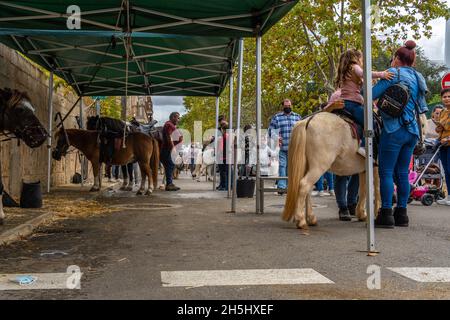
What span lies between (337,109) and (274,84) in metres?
20.4

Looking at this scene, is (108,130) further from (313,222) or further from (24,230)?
(313,222)

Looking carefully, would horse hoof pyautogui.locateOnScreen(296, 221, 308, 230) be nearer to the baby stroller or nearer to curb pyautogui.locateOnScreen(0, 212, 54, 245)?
curb pyautogui.locateOnScreen(0, 212, 54, 245)

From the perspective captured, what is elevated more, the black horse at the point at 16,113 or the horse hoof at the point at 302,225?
the black horse at the point at 16,113

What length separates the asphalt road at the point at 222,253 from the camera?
4.01 metres

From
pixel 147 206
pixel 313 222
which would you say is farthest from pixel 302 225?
pixel 147 206

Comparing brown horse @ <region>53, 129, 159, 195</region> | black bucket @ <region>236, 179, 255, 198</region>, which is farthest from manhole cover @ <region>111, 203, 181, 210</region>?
brown horse @ <region>53, 129, 159, 195</region>

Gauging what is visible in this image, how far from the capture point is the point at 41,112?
14961mm

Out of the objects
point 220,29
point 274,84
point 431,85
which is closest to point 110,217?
point 220,29

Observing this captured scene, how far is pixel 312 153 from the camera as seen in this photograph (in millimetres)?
7535

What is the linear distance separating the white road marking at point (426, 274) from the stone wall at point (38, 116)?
818cm

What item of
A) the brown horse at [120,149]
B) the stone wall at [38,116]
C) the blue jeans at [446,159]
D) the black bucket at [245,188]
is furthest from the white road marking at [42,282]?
the brown horse at [120,149]

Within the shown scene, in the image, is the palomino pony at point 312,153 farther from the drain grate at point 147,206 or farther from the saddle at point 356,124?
the drain grate at point 147,206

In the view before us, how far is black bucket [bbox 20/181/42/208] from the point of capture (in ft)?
32.2

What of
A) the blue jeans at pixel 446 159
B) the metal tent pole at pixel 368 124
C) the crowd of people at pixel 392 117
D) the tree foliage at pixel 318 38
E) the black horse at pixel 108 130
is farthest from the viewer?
the tree foliage at pixel 318 38
